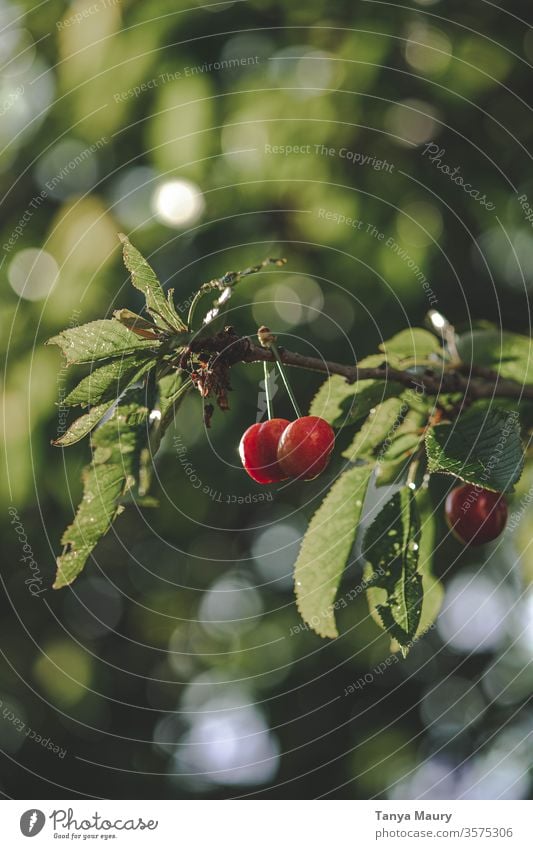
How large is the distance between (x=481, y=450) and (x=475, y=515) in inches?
15.6

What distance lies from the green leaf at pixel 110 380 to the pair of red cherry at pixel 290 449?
8.0 inches

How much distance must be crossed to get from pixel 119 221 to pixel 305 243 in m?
0.58

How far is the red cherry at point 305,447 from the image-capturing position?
3.31ft

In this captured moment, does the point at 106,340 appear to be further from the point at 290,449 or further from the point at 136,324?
the point at 290,449

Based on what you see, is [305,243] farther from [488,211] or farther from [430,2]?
[430,2]

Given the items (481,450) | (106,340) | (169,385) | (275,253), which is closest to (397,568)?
(481,450)

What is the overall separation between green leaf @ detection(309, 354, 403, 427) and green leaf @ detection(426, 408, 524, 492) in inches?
5.8

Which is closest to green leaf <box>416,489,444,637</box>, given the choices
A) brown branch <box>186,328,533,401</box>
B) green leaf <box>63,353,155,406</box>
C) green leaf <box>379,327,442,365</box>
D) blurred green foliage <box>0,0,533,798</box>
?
brown branch <box>186,328,533,401</box>

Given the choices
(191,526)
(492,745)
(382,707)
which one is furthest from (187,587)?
(492,745)

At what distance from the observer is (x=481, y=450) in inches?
38.3

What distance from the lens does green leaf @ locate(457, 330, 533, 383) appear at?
142 cm

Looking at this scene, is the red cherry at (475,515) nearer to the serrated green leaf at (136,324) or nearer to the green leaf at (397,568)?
the green leaf at (397,568)

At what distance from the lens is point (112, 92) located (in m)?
2.09
